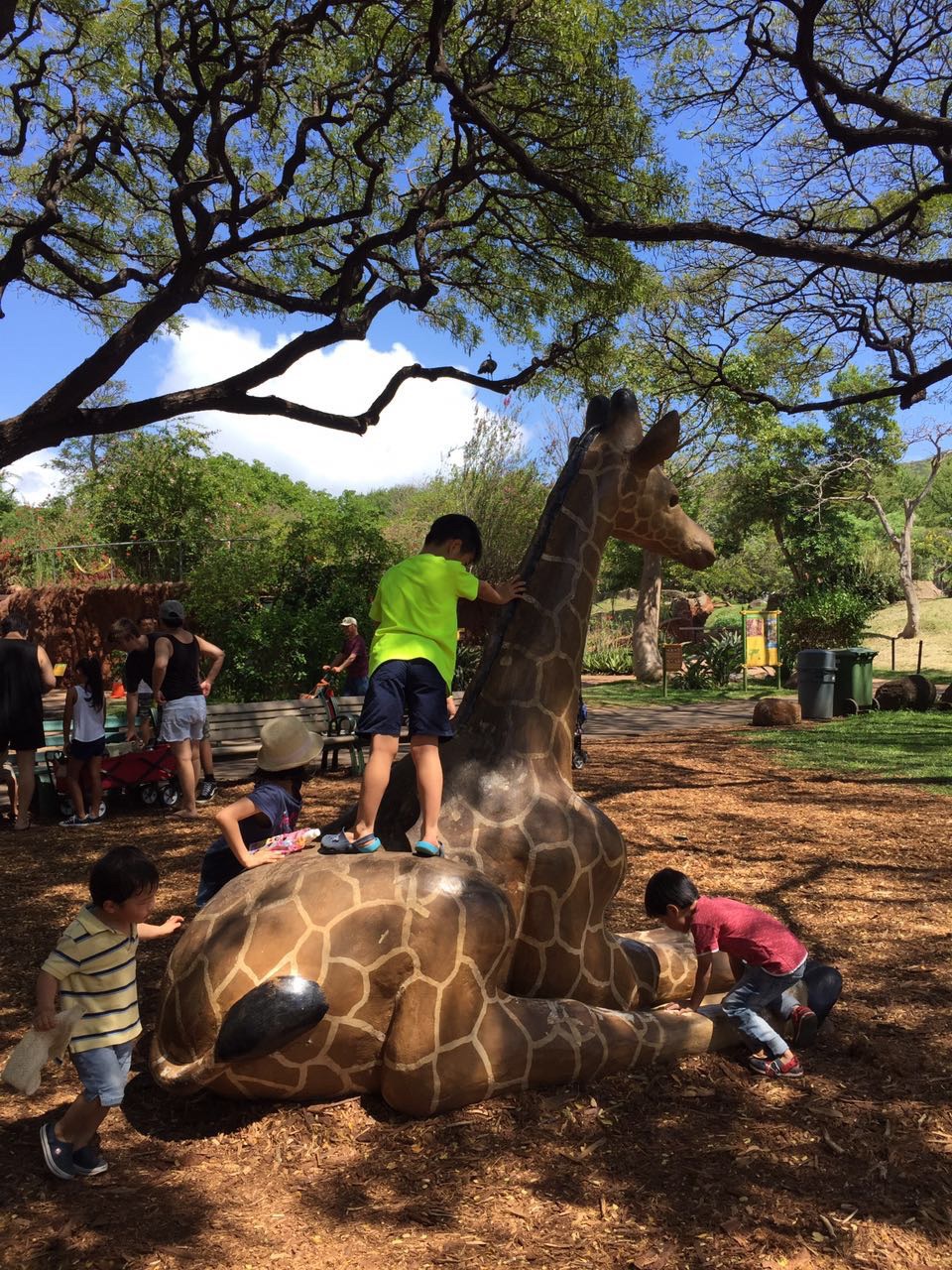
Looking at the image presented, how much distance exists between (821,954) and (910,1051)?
1156 mm

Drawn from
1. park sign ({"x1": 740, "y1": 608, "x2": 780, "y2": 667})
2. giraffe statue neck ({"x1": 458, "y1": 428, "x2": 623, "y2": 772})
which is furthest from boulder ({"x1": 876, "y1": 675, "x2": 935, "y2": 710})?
giraffe statue neck ({"x1": 458, "y1": 428, "x2": 623, "y2": 772})

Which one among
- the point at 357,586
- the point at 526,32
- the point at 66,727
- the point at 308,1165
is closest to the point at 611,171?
the point at 526,32

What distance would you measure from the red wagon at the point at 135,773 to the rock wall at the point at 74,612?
1331 cm

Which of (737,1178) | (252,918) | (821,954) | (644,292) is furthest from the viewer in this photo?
(644,292)

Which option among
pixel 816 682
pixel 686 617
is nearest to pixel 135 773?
pixel 816 682

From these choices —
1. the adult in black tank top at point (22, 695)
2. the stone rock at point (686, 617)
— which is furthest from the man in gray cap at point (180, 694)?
the stone rock at point (686, 617)

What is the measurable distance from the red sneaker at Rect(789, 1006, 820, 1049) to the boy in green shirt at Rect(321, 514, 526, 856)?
64.1 inches

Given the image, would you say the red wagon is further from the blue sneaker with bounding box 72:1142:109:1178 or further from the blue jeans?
the blue jeans

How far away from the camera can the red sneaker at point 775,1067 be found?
11.9 feet

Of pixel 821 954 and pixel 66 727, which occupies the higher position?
pixel 66 727

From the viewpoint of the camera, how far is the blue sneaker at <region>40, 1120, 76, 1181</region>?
299 centimetres

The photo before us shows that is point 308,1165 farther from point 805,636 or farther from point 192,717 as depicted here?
point 805,636

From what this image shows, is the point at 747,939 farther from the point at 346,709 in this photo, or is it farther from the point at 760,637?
the point at 760,637

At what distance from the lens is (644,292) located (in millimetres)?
14680
